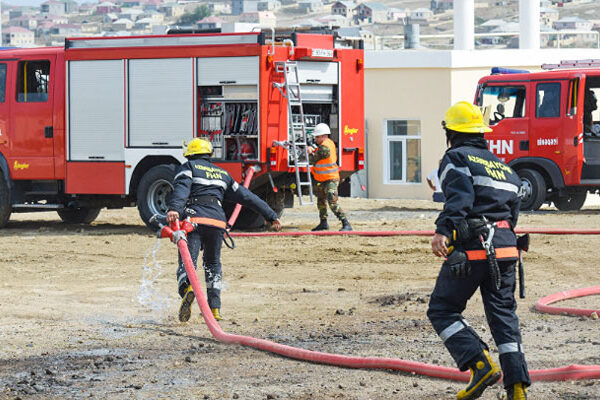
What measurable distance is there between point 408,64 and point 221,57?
492 inches

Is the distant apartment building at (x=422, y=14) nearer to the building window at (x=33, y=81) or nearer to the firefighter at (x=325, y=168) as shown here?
the building window at (x=33, y=81)

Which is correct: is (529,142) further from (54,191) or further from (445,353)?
(445,353)

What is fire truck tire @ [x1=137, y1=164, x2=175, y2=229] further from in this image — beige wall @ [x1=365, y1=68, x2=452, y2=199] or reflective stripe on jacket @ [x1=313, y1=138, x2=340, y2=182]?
beige wall @ [x1=365, y1=68, x2=452, y2=199]

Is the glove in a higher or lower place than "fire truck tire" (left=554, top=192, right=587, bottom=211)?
higher

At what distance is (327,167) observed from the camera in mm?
16891

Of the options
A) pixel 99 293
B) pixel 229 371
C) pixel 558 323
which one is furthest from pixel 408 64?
pixel 229 371

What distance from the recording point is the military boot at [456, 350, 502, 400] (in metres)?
6.80

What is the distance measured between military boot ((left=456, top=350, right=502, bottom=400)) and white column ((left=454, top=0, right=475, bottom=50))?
28.4m

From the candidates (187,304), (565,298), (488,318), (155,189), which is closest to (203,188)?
(187,304)

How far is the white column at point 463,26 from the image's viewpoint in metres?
34.7

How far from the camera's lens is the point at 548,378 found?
24.1 ft

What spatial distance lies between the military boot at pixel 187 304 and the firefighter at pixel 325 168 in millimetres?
6974

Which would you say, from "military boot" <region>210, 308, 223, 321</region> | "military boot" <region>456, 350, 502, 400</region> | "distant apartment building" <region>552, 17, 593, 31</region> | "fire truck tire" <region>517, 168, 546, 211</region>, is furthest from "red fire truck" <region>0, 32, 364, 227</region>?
"distant apartment building" <region>552, 17, 593, 31</region>

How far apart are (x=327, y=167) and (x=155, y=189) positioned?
265cm
